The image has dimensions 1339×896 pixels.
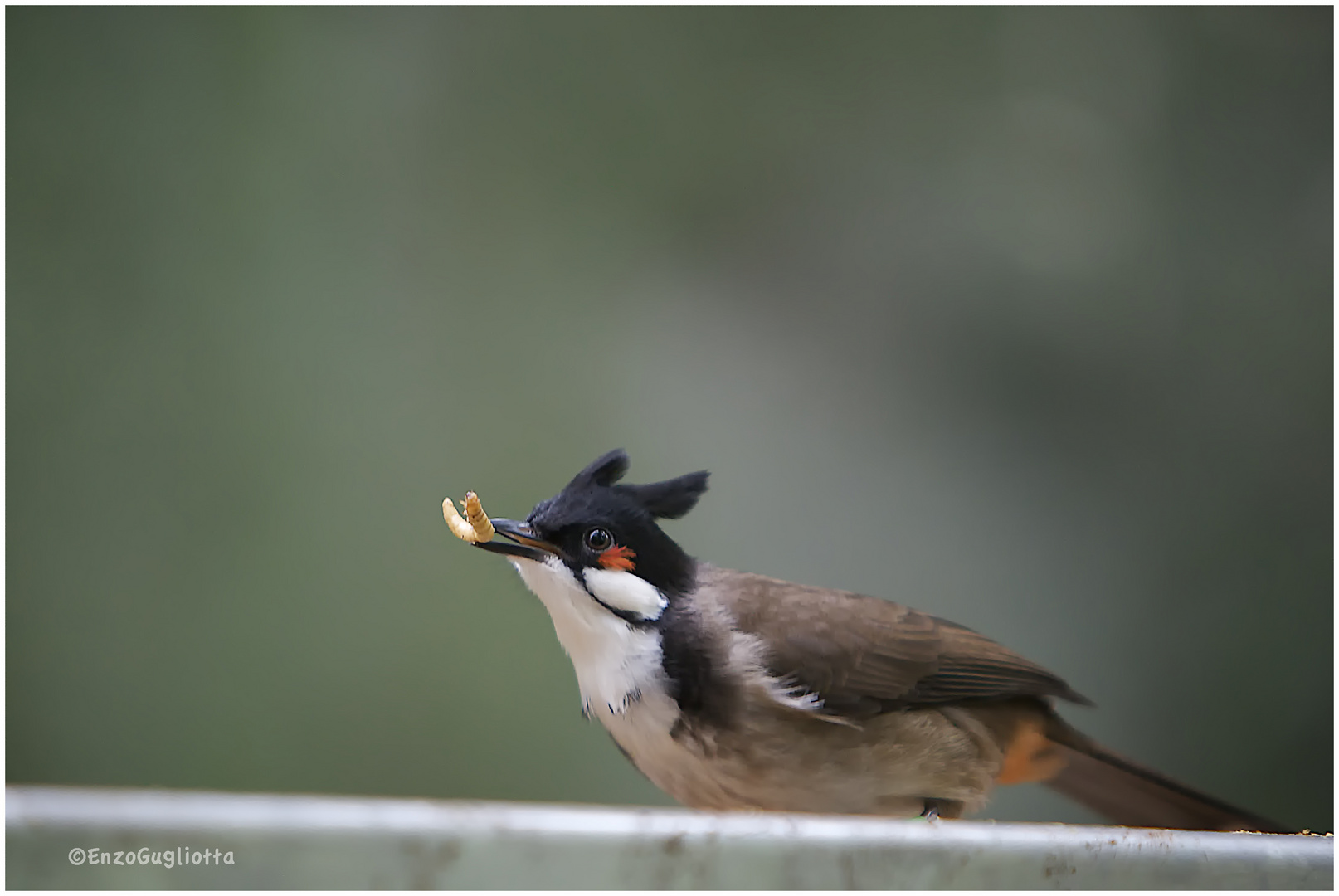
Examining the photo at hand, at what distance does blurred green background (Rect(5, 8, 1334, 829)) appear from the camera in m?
2.69

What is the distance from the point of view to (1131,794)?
4.87 feet

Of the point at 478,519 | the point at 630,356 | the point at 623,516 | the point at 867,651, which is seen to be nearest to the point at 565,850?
the point at 478,519

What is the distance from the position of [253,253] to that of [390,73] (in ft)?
2.06

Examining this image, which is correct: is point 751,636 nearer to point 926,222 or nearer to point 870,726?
point 870,726

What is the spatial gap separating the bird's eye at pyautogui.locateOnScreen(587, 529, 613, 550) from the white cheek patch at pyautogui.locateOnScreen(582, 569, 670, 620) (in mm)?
29

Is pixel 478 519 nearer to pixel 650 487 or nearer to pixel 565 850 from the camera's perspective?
pixel 650 487

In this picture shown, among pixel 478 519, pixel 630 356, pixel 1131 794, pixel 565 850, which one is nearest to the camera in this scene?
pixel 565 850

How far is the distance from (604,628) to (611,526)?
12 cm

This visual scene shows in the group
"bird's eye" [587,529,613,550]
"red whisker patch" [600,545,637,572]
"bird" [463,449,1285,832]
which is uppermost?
"bird's eye" [587,529,613,550]

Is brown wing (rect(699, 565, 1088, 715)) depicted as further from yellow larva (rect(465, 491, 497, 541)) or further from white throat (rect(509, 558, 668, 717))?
yellow larva (rect(465, 491, 497, 541))

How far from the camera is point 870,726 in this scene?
1.26 meters

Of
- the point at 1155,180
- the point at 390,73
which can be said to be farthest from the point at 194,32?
the point at 1155,180

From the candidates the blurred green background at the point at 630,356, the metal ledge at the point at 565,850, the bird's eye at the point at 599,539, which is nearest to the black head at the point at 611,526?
the bird's eye at the point at 599,539

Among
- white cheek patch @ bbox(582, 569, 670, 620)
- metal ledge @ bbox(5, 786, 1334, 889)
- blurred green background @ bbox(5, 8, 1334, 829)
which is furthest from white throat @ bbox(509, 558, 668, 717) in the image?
blurred green background @ bbox(5, 8, 1334, 829)
